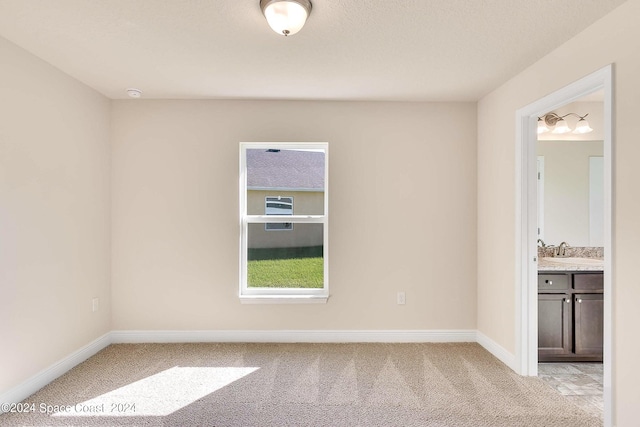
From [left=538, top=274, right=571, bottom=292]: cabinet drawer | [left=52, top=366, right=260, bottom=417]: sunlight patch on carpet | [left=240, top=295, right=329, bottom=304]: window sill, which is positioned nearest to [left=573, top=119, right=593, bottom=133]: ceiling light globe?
[left=538, top=274, right=571, bottom=292]: cabinet drawer

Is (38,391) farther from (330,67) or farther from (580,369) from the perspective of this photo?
(580,369)

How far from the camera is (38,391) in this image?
2.48 metres

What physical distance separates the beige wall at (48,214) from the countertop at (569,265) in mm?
3995

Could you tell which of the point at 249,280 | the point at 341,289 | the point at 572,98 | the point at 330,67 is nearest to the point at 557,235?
the point at 572,98

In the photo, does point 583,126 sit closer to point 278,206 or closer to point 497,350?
point 497,350

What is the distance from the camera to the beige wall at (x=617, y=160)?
178cm

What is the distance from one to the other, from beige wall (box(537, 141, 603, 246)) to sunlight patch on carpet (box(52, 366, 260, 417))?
132 inches

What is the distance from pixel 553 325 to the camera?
9.75 ft

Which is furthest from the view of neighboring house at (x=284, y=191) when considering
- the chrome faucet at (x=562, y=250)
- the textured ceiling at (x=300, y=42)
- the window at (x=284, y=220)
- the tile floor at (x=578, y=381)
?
the chrome faucet at (x=562, y=250)

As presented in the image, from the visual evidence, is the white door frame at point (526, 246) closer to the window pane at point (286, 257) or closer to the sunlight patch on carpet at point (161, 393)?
the window pane at point (286, 257)

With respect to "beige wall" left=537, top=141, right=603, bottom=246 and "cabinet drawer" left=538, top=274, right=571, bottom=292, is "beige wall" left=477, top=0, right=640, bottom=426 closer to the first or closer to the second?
"cabinet drawer" left=538, top=274, right=571, bottom=292

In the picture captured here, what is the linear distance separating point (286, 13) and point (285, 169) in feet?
6.13

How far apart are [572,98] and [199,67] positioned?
2668 mm

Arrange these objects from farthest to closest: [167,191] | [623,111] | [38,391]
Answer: [167,191] → [38,391] → [623,111]
